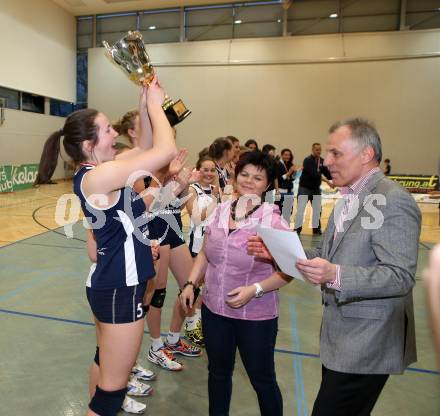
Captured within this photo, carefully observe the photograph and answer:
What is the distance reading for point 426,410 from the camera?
100 inches

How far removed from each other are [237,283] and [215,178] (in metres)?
1.92

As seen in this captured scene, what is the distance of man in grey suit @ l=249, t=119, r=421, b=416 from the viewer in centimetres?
142

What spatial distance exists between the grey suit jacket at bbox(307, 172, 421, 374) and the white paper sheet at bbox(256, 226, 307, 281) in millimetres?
166

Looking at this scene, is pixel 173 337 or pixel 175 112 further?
pixel 173 337

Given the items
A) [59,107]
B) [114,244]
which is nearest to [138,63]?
[114,244]

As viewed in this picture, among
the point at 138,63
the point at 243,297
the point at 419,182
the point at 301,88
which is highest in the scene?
the point at 301,88

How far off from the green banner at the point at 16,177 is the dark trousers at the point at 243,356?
495 inches

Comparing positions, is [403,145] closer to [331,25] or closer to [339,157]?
[331,25]

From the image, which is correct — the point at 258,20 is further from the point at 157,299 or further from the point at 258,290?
the point at 258,290

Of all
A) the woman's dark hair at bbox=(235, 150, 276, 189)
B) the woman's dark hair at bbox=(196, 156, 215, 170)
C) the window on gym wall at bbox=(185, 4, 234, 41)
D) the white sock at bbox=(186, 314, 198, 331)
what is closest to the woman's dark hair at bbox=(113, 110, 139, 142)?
the woman's dark hair at bbox=(235, 150, 276, 189)

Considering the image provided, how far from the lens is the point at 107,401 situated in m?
1.79

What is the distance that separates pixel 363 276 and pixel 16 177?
1435 centimetres

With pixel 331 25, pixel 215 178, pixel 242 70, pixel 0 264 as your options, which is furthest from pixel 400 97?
pixel 0 264

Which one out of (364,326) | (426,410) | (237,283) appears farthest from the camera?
(426,410)
